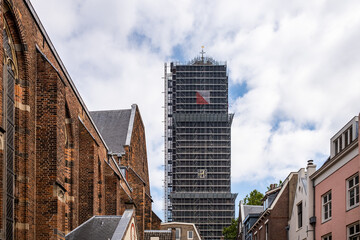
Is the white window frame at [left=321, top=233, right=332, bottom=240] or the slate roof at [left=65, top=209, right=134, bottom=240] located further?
the white window frame at [left=321, top=233, right=332, bottom=240]

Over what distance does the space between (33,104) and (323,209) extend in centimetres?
1469

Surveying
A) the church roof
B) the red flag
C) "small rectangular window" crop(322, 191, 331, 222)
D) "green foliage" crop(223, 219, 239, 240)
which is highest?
the red flag

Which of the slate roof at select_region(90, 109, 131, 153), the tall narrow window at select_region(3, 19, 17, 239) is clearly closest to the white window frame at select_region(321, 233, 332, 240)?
the tall narrow window at select_region(3, 19, 17, 239)

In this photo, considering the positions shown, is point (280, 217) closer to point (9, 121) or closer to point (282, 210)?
point (282, 210)

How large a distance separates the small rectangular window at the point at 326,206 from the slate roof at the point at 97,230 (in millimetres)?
9426

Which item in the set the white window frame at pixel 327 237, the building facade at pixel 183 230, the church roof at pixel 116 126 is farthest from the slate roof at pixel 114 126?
the building facade at pixel 183 230

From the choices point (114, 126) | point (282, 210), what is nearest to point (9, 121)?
point (282, 210)

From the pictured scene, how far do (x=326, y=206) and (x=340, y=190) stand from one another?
8.74 ft

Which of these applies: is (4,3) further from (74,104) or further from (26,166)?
(74,104)

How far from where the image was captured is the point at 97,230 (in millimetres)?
21734

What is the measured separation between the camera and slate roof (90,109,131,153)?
4131 centimetres

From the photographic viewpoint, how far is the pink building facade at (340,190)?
22281 millimetres

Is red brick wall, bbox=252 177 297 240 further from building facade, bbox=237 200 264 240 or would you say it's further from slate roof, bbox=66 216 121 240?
slate roof, bbox=66 216 121 240

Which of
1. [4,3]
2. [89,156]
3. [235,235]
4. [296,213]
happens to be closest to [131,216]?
[89,156]
